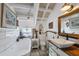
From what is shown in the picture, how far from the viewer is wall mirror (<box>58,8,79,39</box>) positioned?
140 centimetres

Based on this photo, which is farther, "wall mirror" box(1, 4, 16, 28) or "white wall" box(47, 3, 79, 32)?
"white wall" box(47, 3, 79, 32)

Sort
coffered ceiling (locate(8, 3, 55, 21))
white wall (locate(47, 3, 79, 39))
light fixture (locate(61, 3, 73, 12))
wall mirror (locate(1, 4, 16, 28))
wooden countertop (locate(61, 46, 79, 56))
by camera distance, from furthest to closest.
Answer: white wall (locate(47, 3, 79, 39))
coffered ceiling (locate(8, 3, 55, 21))
light fixture (locate(61, 3, 73, 12))
wall mirror (locate(1, 4, 16, 28))
wooden countertop (locate(61, 46, 79, 56))

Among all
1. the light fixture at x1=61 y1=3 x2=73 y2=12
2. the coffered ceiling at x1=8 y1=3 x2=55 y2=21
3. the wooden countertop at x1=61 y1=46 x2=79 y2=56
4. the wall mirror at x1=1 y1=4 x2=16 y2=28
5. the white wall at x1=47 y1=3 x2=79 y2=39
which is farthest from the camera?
the white wall at x1=47 y1=3 x2=79 y2=39

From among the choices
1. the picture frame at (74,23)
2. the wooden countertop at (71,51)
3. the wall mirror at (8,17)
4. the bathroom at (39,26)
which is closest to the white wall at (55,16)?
the bathroom at (39,26)

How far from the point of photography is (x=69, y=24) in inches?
61.7

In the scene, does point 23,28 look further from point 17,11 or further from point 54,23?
point 54,23

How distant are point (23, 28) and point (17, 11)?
346 millimetres

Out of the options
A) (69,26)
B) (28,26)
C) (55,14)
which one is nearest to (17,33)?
(28,26)

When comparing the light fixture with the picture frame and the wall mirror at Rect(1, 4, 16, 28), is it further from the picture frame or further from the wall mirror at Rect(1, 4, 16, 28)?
the wall mirror at Rect(1, 4, 16, 28)

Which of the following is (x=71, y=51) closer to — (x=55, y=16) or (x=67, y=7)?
(x=67, y=7)

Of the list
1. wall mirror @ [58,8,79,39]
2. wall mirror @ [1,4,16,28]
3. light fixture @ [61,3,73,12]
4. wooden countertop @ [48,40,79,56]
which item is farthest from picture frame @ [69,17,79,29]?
wall mirror @ [1,4,16,28]

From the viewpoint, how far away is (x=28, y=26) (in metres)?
1.79

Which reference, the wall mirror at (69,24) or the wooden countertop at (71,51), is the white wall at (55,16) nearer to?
the wall mirror at (69,24)

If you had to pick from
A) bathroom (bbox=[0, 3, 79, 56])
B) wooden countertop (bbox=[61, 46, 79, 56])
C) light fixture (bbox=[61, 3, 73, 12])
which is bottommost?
wooden countertop (bbox=[61, 46, 79, 56])
